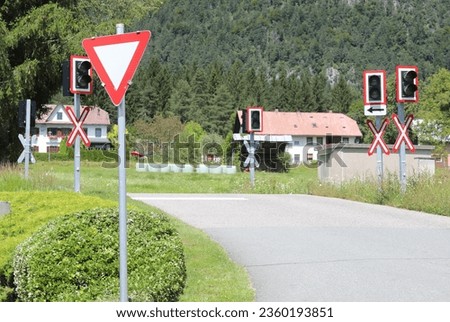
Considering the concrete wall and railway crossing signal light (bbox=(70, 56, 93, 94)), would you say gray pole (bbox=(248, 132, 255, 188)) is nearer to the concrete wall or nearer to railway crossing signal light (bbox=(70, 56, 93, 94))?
the concrete wall

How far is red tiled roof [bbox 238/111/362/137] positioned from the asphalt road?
3849 inches

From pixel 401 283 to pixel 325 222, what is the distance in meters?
7.31

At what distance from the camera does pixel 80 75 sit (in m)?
17.2

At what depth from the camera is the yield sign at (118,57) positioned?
5.88 metres

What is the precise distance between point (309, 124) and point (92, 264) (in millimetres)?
114197

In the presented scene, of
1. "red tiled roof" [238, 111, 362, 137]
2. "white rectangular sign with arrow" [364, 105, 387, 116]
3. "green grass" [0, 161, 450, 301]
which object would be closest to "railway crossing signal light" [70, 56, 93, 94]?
"green grass" [0, 161, 450, 301]

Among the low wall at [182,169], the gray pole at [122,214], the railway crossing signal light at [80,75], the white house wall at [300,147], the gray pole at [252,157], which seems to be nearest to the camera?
the gray pole at [122,214]

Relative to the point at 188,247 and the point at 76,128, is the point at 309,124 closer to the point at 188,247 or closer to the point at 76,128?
the point at 76,128

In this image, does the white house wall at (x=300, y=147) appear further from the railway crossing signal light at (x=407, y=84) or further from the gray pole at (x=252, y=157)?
the railway crossing signal light at (x=407, y=84)

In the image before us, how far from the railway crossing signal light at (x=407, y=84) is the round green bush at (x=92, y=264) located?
13329mm

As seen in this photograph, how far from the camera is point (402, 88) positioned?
19.6 metres

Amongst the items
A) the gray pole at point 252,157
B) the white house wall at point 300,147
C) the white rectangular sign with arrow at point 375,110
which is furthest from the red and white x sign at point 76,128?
the white house wall at point 300,147
